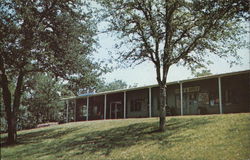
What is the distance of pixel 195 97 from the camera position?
27.1 m

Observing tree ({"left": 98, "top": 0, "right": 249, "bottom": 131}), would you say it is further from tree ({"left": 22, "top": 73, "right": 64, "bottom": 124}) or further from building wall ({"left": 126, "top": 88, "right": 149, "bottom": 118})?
tree ({"left": 22, "top": 73, "right": 64, "bottom": 124})

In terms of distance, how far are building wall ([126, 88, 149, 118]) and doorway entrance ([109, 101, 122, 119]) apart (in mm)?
2369

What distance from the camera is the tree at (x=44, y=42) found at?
17859mm

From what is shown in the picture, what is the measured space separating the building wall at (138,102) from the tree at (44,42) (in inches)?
461

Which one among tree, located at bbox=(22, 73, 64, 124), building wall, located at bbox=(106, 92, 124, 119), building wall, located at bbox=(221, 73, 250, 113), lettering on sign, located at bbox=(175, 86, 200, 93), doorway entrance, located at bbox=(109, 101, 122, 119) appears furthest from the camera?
tree, located at bbox=(22, 73, 64, 124)

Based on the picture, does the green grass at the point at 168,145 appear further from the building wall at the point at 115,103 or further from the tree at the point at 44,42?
the building wall at the point at 115,103

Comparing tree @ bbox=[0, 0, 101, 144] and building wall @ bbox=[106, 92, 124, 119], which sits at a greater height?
tree @ bbox=[0, 0, 101, 144]

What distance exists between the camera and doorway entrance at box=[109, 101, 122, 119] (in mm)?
36400

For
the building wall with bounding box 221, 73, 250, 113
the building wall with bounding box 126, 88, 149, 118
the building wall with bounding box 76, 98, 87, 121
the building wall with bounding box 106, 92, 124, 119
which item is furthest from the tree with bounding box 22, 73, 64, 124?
the building wall with bounding box 221, 73, 250, 113

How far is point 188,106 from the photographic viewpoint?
27.9 meters

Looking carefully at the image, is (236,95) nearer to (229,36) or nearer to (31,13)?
(229,36)

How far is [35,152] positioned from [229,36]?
14051 mm

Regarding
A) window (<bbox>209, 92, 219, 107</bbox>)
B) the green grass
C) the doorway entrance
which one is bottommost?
the green grass

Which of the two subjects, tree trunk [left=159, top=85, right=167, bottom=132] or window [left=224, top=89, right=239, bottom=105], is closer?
tree trunk [left=159, top=85, right=167, bottom=132]
